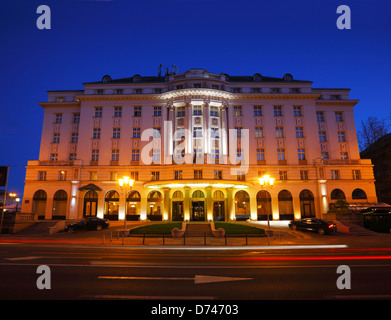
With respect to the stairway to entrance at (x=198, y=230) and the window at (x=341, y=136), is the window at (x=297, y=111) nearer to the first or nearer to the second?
the window at (x=341, y=136)

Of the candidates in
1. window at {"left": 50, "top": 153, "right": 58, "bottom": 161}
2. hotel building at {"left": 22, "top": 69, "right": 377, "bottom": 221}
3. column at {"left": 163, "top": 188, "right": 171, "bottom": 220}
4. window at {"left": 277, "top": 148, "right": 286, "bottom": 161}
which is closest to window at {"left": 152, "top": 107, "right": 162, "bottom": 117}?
hotel building at {"left": 22, "top": 69, "right": 377, "bottom": 221}

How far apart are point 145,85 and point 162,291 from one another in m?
45.1

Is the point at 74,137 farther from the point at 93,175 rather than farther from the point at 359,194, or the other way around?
the point at 359,194

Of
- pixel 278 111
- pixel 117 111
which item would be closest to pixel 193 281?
pixel 117 111

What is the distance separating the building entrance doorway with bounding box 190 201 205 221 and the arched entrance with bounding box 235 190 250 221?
6117 millimetres

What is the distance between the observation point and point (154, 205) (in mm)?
42062

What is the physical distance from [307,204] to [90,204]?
126ft

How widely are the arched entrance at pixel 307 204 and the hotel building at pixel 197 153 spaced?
0.58ft

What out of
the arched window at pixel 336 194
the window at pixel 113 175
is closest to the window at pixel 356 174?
the arched window at pixel 336 194

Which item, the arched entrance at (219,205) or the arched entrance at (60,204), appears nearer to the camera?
the arched entrance at (219,205)

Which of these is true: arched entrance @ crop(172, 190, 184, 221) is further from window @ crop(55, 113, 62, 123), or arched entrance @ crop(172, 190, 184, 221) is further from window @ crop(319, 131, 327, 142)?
window @ crop(319, 131, 327, 142)

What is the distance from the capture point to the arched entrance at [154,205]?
41.6 metres

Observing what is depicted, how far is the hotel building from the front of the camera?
136ft
